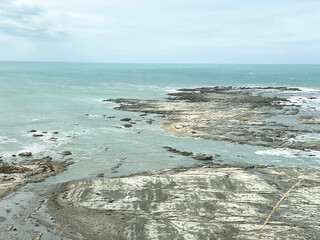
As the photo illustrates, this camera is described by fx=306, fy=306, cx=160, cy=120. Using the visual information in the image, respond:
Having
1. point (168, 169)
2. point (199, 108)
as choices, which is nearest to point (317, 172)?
point (168, 169)

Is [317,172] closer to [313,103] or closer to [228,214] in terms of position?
[228,214]

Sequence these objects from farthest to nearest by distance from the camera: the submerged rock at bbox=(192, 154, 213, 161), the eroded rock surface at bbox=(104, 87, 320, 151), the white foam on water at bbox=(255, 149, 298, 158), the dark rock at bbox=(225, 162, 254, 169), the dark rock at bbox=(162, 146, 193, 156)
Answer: the eroded rock surface at bbox=(104, 87, 320, 151) < the dark rock at bbox=(162, 146, 193, 156) < the white foam on water at bbox=(255, 149, 298, 158) < the submerged rock at bbox=(192, 154, 213, 161) < the dark rock at bbox=(225, 162, 254, 169)

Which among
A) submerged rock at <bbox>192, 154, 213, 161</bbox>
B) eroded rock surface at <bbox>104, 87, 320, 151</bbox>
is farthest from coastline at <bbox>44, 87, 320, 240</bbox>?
eroded rock surface at <bbox>104, 87, 320, 151</bbox>

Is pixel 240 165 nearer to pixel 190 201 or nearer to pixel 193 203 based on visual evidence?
pixel 190 201

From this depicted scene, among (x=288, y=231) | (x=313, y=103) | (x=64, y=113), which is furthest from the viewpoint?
(x=313, y=103)

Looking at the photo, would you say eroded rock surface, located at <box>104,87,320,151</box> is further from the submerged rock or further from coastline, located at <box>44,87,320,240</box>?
the submerged rock

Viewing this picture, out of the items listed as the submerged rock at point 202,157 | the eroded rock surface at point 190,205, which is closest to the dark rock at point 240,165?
the eroded rock surface at point 190,205

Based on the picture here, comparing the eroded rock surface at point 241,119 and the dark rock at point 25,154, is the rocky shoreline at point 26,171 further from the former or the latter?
the eroded rock surface at point 241,119

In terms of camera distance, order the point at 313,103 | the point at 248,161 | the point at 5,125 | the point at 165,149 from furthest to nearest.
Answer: the point at 313,103
the point at 5,125
the point at 165,149
the point at 248,161

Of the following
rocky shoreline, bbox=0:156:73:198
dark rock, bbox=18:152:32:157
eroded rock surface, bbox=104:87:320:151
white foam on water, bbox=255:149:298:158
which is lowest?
rocky shoreline, bbox=0:156:73:198
